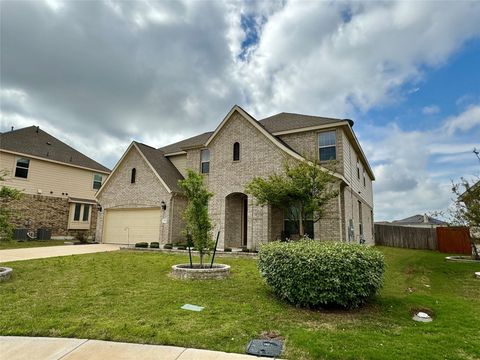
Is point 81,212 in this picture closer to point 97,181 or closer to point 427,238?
point 97,181

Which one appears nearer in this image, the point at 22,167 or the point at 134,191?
the point at 134,191

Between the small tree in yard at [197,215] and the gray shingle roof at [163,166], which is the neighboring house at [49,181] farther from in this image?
the small tree in yard at [197,215]

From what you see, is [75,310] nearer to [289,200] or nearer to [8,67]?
[289,200]

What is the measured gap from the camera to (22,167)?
2170 centimetres

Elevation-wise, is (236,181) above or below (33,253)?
above

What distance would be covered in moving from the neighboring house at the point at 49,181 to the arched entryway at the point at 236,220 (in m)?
13.5

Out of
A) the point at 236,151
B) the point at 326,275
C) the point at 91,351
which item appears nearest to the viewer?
the point at 91,351

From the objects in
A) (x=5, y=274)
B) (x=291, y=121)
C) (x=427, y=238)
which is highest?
(x=291, y=121)

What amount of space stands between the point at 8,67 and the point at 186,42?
8.60m

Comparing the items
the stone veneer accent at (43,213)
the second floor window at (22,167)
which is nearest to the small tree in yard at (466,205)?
the stone veneer accent at (43,213)

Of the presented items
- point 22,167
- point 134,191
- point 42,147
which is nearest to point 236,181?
point 134,191

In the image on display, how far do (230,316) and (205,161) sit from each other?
14351 millimetres

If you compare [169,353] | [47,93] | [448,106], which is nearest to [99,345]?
[169,353]

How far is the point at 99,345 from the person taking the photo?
4.10 metres
